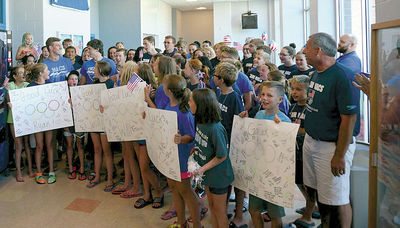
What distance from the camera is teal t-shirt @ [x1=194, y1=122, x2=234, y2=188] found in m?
2.25

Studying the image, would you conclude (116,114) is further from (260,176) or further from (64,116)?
(260,176)

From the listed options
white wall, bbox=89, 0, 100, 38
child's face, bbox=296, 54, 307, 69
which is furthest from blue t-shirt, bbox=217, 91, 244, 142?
white wall, bbox=89, 0, 100, 38

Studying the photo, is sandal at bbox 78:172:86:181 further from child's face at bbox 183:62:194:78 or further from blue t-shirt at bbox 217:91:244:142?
blue t-shirt at bbox 217:91:244:142

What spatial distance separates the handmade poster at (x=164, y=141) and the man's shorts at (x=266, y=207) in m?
0.58

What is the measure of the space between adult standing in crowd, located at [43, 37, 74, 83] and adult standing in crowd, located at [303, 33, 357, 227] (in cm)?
364

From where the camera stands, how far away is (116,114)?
11.6ft

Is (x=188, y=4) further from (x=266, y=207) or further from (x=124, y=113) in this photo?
(x=266, y=207)

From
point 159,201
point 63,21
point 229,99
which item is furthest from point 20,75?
point 63,21

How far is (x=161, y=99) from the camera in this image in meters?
2.98

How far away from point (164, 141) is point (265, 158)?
0.83 metres

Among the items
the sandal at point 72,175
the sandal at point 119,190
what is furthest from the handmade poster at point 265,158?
the sandal at point 72,175

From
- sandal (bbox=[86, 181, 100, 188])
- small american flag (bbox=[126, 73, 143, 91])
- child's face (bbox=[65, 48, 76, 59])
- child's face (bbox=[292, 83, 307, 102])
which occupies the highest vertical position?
child's face (bbox=[65, 48, 76, 59])

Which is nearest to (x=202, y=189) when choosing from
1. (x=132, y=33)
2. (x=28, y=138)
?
(x=28, y=138)

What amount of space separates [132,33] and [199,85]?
31.7 ft
